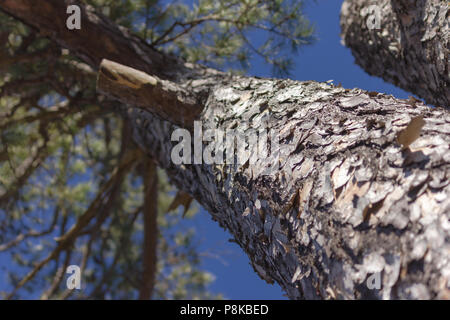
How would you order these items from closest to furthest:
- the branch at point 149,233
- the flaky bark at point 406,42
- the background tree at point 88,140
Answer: the flaky bark at point 406,42
the background tree at point 88,140
the branch at point 149,233

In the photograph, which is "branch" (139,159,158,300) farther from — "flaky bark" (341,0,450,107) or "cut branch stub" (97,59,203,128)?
"flaky bark" (341,0,450,107)

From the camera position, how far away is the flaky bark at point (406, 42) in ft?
3.70

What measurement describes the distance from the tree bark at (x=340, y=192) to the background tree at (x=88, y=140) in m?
0.84

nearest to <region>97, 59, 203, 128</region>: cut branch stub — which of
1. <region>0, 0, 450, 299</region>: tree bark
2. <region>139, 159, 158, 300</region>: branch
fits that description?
<region>0, 0, 450, 299</region>: tree bark

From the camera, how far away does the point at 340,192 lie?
0.62 metres

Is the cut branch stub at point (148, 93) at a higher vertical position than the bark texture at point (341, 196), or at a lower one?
higher

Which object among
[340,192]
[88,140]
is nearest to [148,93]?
[340,192]

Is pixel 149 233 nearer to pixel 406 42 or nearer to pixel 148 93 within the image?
pixel 148 93

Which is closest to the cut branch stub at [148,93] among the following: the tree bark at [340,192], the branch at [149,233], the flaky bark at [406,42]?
the tree bark at [340,192]

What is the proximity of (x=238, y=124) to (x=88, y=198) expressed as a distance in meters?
1.96

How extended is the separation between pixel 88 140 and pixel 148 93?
135cm

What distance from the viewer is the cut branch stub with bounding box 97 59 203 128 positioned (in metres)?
0.96

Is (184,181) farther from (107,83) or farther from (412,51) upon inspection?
(412,51)

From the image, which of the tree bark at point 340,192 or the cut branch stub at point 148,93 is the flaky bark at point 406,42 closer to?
the tree bark at point 340,192
